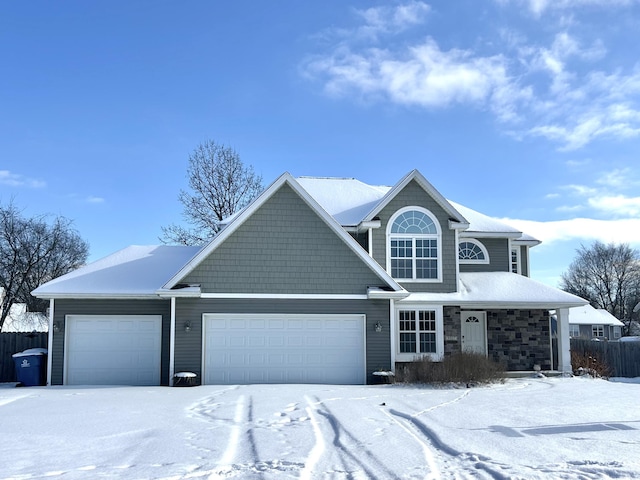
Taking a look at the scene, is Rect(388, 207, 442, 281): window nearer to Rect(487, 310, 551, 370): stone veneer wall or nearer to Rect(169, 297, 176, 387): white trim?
Rect(487, 310, 551, 370): stone veneer wall

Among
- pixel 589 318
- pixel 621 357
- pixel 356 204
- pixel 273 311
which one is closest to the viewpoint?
pixel 273 311

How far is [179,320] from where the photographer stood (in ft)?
56.5

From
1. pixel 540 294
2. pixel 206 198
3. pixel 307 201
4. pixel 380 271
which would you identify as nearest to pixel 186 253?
pixel 307 201

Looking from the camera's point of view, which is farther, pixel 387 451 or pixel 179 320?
pixel 179 320

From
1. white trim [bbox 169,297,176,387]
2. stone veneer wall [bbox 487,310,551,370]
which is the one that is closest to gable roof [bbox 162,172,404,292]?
white trim [bbox 169,297,176,387]

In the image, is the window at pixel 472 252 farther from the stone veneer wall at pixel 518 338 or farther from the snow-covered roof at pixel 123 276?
the snow-covered roof at pixel 123 276

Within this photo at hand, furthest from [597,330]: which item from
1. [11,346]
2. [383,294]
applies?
[11,346]

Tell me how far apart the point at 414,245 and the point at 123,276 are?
888 cm

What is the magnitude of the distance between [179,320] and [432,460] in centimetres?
1117

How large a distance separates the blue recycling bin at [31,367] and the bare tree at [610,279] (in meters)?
59.0

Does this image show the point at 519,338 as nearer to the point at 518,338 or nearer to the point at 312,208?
the point at 518,338

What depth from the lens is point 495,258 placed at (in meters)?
23.0

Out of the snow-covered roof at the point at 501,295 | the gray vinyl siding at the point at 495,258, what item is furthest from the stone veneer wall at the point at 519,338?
the gray vinyl siding at the point at 495,258

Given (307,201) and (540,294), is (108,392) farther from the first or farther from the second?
(540,294)
